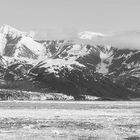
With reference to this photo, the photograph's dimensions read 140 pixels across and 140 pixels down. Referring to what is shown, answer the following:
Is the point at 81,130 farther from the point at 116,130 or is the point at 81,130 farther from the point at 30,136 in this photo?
the point at 30,136

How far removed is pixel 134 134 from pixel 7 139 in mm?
21593

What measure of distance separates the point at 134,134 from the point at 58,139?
1413cm

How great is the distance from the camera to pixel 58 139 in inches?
2753

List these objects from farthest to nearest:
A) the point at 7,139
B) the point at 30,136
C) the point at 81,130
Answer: the point at 81,130 < the point at 30,136 < the point at 7,139

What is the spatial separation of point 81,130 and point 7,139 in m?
18.0

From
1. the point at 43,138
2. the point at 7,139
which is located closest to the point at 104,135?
the point at 43,138

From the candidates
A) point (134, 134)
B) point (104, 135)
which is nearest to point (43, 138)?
point (104, 135)

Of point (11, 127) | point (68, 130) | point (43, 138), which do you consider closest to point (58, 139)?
point (43, 138)

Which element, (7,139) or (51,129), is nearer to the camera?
(7,139)

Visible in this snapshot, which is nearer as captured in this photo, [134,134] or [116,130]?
[134,134]

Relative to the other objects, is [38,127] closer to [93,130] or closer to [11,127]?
[11,127]

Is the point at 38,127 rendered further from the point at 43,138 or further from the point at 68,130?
the point at 43,138

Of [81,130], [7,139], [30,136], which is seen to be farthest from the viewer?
[81,130]

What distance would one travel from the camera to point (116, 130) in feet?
272
